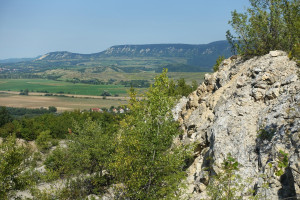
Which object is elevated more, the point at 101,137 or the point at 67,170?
the point at 101,137

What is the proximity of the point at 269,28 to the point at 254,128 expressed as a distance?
15.9 metres

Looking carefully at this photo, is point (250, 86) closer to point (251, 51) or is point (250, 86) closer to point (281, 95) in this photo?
point (281, 95)

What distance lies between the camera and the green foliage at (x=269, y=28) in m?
29.0

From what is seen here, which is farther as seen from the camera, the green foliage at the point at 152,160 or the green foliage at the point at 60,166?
the green foliage at the point at 60,166

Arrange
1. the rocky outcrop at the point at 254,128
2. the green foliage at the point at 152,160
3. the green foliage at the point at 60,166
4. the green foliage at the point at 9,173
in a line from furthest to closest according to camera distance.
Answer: the green foliage at the point at 60,166
the green foliage at the point at 152,160
the green foliage at the point at 9,173
the rocky outcrop at the point at 254,128

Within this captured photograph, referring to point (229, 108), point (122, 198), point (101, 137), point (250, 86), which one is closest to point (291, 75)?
point (250, 86)

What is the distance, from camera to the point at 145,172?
21734 mm

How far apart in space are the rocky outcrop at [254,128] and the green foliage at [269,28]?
2590 mm

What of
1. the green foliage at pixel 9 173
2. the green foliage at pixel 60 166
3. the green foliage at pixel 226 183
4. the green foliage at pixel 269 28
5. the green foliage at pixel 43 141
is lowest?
the green foliage at pixel 43 141

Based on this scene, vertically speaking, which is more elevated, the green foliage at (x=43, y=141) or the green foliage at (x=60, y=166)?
the green foliage at (x=60, y=166)

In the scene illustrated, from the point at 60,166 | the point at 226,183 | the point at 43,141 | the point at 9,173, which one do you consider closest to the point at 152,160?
the point at 226,183

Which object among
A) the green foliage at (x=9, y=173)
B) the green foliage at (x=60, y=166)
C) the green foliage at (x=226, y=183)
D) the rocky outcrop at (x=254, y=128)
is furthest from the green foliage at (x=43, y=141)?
the green foliage at (x=226, y=183)

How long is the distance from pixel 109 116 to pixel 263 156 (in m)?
75.2

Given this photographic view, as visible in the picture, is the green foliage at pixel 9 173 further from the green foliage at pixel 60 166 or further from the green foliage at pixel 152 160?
the green foliage at pixel 152 160
